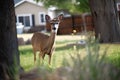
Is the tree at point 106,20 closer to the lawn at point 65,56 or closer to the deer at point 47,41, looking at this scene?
the lawn at point 65,56

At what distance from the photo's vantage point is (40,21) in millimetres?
68938

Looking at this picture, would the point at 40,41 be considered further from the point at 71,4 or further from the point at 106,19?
the point at 71,4

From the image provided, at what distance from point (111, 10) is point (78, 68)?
19.2 meters

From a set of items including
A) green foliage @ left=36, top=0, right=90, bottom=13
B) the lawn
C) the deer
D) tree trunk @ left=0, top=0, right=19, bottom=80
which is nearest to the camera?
the lawn

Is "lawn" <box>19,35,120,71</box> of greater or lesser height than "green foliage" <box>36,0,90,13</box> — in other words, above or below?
below

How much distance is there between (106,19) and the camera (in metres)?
23.9

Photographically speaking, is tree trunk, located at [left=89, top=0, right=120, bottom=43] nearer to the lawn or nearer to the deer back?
the lawn

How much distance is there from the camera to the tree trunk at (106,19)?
77.9 feet

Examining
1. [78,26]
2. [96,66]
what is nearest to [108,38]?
[96,66]

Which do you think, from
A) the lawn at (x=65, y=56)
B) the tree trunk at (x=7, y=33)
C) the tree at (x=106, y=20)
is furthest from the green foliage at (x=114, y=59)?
the tree at (x=106, y=20)

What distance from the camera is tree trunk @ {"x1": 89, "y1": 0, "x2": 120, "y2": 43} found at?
23750 mm

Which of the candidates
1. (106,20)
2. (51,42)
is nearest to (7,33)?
(51,42)

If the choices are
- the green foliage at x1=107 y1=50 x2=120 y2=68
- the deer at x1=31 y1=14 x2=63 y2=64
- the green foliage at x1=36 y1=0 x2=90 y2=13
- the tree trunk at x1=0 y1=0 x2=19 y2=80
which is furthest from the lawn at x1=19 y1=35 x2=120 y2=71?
the green foliage at x1=36 y1=0 x2=90 y2=13

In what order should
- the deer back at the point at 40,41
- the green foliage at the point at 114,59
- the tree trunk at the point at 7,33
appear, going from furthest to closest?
the deer back at the point at 40,41
the tree trunk at the point at 7,33
the green foliage at the point at 114,59
